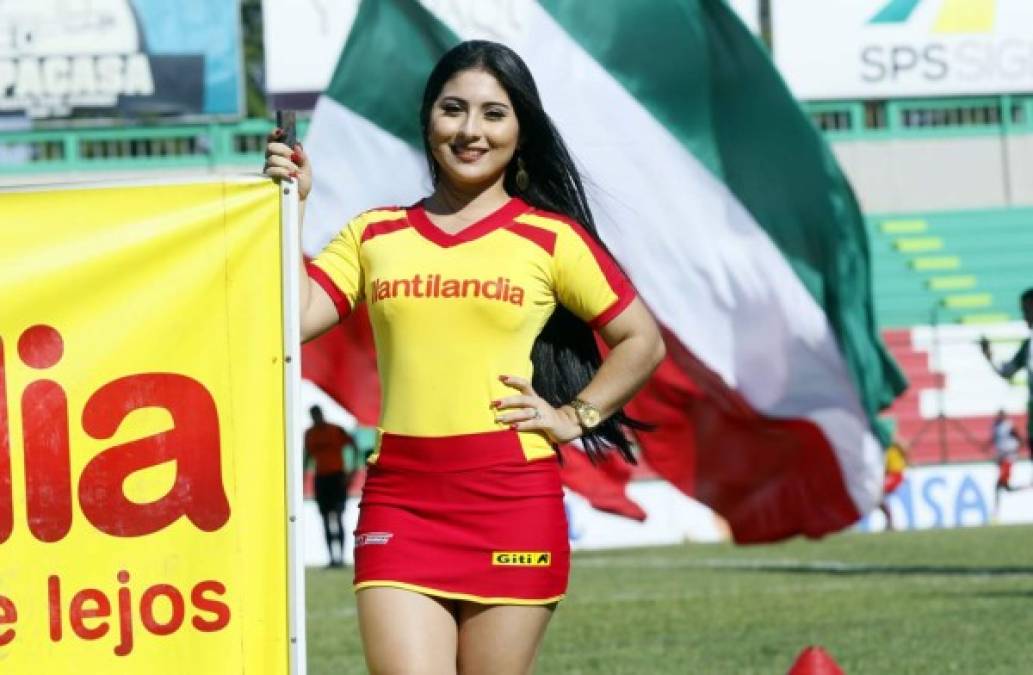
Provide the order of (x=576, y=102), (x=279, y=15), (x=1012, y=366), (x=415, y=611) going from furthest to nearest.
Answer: (x=279, y=15) → (x=1012, y=366) → (x=576, y=102) → (x=415, y=611)

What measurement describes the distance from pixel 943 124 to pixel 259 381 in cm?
3494

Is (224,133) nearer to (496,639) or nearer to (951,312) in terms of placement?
(951,312)

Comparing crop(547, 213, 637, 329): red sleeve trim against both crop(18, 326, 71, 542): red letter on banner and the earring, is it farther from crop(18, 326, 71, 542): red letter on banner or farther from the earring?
crop(18, 326, 71, 542): red letter on banner

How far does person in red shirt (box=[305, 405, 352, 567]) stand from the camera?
25078 mm

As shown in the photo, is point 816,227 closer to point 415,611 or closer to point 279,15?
point 415,611

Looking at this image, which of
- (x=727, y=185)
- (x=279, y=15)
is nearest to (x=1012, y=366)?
(x=727, y=185)

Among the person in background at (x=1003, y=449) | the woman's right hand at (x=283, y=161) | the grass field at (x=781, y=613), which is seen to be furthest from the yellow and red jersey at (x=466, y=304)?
the person in background at (x=1003, y=449)

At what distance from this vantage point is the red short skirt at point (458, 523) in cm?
548

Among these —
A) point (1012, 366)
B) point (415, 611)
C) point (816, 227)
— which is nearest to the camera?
point (415, 611)

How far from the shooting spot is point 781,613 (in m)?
14.7

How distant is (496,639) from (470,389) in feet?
1.84

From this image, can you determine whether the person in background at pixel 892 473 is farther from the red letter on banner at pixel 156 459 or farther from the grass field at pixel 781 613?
the red letter on banner at pixel 156 459

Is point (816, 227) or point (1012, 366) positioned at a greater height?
point (816, 227)

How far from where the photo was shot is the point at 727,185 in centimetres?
1359
